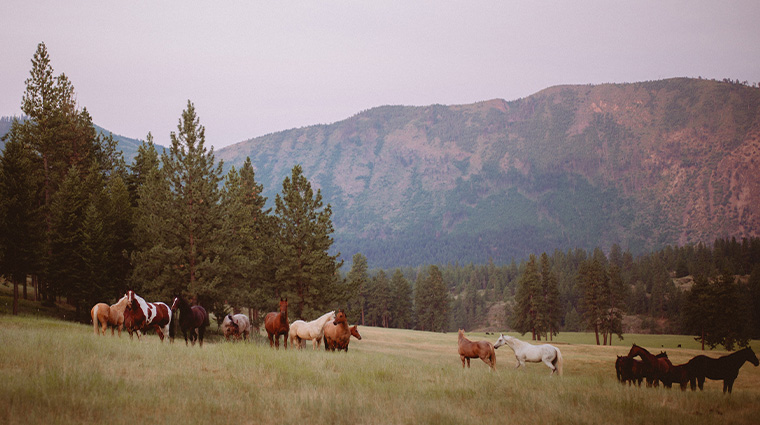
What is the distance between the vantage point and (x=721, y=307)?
6334cm

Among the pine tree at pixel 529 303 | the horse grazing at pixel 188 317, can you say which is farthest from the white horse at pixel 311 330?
the pine tree at pixel 529 303

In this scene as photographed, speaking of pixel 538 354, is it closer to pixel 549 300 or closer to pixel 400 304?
pixel 549 300

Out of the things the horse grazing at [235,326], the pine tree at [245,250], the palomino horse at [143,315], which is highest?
the pine tree at [245,250]

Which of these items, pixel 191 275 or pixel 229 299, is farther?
pixel 229 299

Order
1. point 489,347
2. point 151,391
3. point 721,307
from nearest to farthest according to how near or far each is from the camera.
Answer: point 151,391
point 489,347
point 721,307

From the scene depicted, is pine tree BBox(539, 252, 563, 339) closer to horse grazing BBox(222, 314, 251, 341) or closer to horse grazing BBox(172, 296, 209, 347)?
horse grazing BBox(222, 314, 251, 341)

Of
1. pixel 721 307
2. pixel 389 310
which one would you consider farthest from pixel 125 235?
pixel 389 310

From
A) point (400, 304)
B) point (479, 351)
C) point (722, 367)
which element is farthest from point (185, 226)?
point (400, 304)

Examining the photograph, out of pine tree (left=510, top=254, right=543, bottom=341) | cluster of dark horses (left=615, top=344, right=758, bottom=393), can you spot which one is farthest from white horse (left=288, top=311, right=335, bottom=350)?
pine tree (left=510, top=254, right=543, bottom=341)

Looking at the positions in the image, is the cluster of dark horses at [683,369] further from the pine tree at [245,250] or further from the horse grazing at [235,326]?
the pine tree at [245,250]

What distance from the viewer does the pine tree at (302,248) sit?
41.2 meters

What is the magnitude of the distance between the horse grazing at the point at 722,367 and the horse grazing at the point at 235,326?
2056cm

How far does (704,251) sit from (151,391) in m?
202

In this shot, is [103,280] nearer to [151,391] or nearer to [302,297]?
[302,297]
